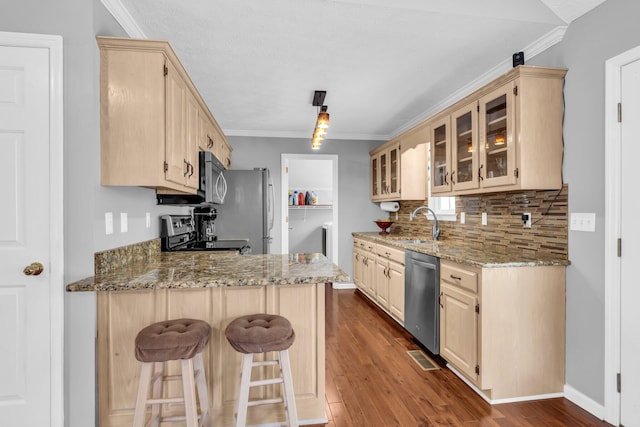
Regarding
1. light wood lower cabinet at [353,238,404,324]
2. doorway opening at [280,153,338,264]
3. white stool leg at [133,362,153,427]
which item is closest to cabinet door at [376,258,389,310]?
light wood lower cabinet at [353,238,404,324]

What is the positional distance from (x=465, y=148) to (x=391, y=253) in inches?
52.9

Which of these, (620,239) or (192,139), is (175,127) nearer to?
(192,139)

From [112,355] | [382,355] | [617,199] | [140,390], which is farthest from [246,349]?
[617,199]

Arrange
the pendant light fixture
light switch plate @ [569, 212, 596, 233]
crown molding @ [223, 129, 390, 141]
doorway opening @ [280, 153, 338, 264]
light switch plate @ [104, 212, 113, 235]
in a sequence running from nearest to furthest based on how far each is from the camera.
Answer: light switch plate @ [104, 212, 113, 235] < light switch plate @ [569, 212, 596, 233] < the pendant light fixture < crown molding @ [223, 129, 390, 141] < doorway opening @ [280, 153, 338, 264]

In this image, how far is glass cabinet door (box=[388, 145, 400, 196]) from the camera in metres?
4.21

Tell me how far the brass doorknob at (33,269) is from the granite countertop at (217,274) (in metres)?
0.17

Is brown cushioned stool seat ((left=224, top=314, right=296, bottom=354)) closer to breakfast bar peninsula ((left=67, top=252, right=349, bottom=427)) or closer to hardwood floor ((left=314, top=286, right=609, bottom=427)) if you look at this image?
breakfast bar peninsula ((left=67, top=252, right=349, bottom=427))

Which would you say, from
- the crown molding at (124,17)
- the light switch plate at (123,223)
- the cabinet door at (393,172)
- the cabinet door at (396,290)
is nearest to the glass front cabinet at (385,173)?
the cabinet door at (393,172)

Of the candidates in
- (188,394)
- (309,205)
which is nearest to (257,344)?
(188,394)

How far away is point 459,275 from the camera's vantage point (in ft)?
7.68

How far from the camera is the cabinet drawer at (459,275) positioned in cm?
218

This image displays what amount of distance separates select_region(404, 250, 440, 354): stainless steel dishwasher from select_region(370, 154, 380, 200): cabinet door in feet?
6.39

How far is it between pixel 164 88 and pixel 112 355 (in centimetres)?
147

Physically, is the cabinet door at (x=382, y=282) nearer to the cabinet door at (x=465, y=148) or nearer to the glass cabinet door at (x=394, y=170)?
the glass cabinet door at (x=394, y=170)
